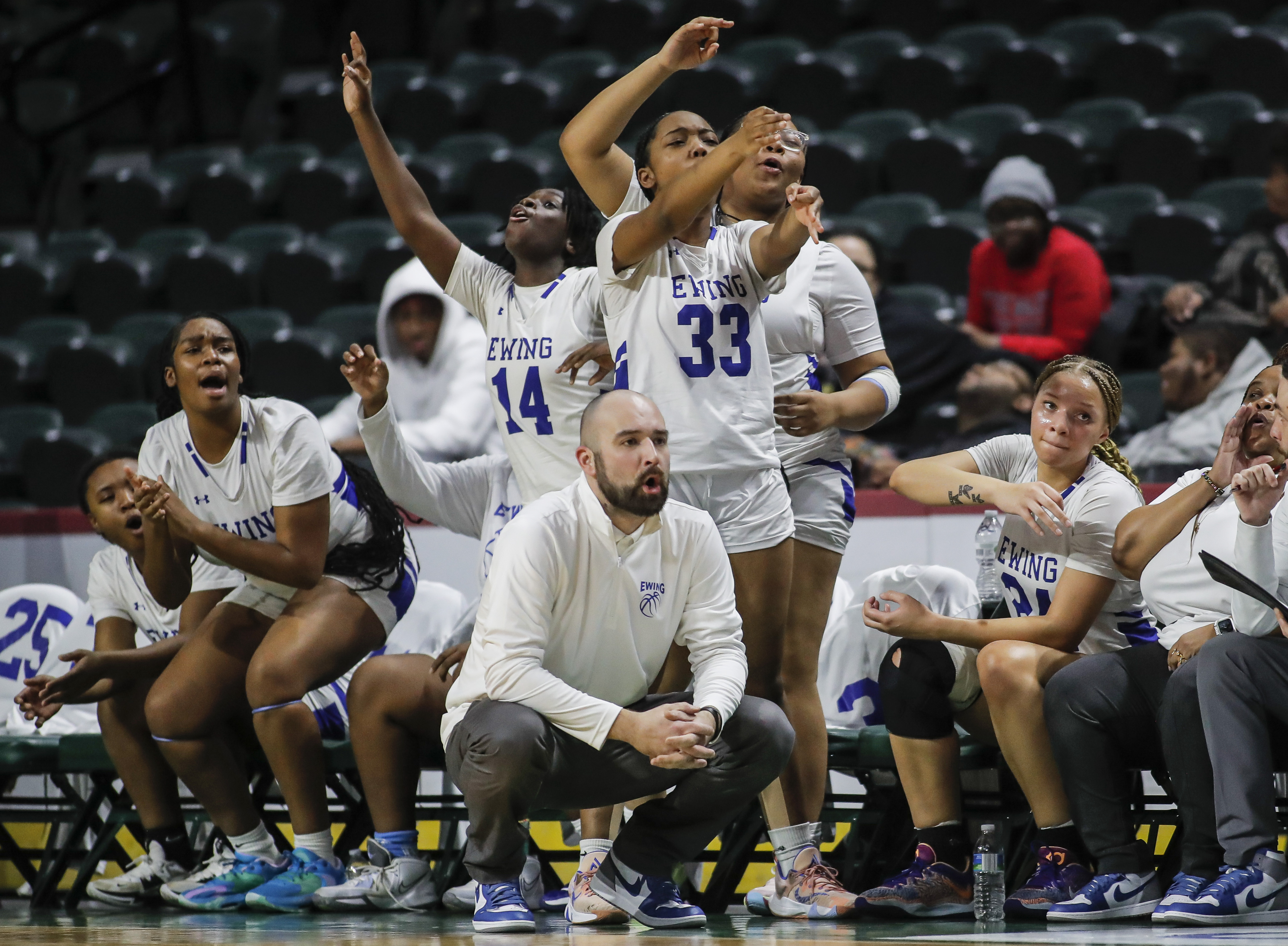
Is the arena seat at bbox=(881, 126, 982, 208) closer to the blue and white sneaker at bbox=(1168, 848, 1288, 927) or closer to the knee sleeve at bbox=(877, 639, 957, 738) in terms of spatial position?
the knee sleeve at bbox=(877, 639, 957, 738)

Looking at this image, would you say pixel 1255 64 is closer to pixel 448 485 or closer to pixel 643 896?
pixel 448 485

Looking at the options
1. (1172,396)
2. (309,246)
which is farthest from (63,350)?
(1172,396)

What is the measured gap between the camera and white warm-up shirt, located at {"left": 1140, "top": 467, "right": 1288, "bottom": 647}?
393 centimetres

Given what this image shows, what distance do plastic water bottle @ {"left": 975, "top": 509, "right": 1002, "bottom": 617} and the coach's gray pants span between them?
1036 mm

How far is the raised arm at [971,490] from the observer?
3.84 metres

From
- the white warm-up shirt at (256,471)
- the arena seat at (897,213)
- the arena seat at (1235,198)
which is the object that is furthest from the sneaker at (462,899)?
the arena seat at (1235,198)

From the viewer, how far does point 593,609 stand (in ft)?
12.2

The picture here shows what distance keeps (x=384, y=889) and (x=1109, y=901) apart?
1.85m

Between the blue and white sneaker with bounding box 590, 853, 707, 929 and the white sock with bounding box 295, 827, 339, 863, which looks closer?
the blue and white sneaker with bounding box 590, 853, 707, 929

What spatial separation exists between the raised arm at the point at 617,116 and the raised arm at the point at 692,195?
0.19 m

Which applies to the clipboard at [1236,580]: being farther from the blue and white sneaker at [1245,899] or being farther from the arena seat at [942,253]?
the arena seat at [942,253]

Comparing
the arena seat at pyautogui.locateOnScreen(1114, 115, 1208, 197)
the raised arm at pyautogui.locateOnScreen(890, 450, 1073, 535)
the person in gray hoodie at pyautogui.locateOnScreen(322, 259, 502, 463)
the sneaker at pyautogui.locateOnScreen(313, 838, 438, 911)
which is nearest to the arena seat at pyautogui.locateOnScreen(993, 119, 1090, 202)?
the arena seat at pyautogui.locateOnScreen(1114, 115, 1208, 197)

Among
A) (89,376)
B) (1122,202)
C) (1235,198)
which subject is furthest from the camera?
(89,376)

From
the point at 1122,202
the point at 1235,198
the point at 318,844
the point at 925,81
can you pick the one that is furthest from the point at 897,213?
the point at 318,844
